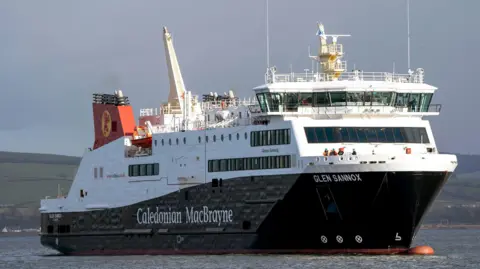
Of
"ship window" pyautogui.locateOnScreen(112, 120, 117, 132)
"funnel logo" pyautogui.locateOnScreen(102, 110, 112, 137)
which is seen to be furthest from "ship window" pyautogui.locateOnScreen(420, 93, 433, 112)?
"funnel logo" pyautogui.locateOnScreen(102, 110, 112, 137)

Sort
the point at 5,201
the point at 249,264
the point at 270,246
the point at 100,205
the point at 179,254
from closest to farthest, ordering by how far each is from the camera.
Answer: the point at 249,264
the point at 270,246
the point at 179,254
the point at 100,205
the point at 5,201

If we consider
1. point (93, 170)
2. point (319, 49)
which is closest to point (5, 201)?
point (93, 170)

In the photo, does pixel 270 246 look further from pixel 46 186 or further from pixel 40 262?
pixel 46 186

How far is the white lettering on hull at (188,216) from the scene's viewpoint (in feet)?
229

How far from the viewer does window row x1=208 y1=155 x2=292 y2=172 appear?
219ft

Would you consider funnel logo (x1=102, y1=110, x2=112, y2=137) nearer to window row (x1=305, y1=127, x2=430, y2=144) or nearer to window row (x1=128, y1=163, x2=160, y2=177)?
window row (x1=128, y1=163, x2=160, y2=177)

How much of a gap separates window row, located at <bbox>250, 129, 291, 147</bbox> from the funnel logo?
13.5 metres

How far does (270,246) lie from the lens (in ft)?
221

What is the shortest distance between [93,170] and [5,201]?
369 ft

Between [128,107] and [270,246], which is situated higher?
A: [128,107]

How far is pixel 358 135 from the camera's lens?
66438mm

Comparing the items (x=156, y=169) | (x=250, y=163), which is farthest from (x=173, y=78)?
(x=250, y=163)

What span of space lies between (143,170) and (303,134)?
12.5m

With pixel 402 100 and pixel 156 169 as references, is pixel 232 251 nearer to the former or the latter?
pixel 156 169
